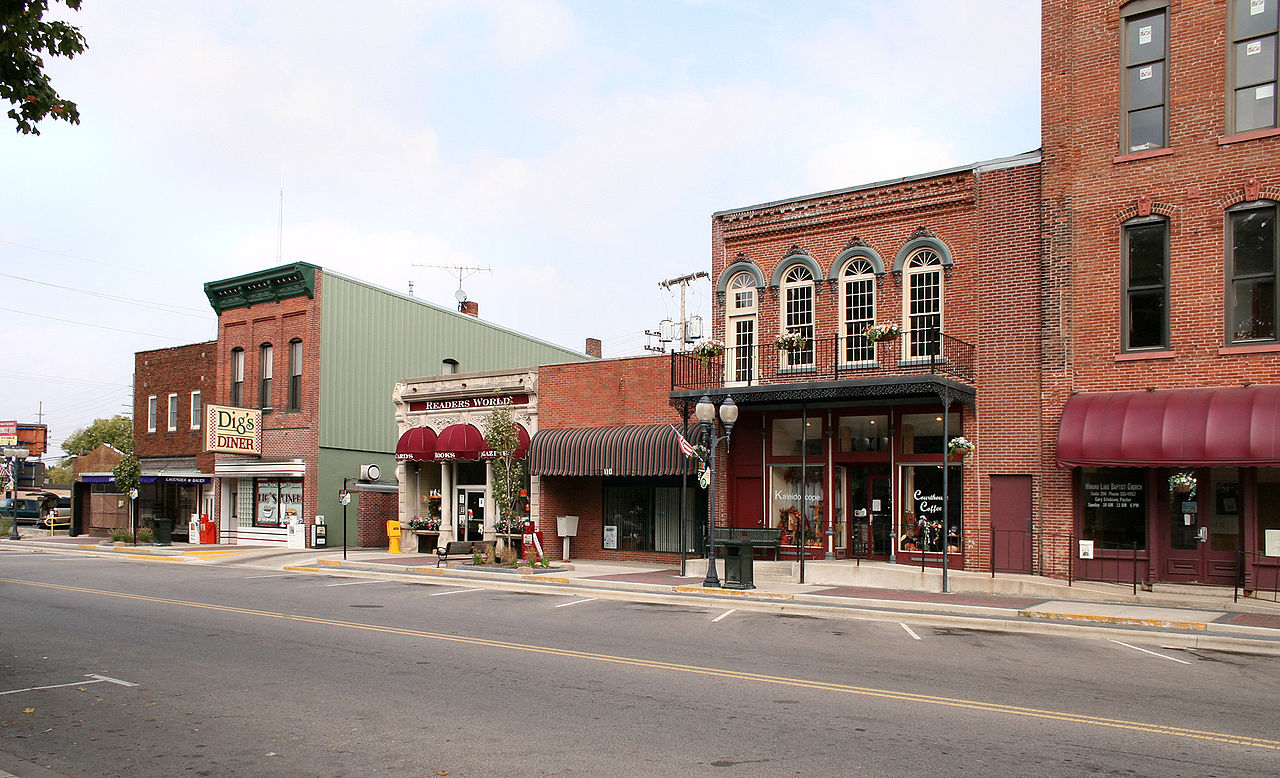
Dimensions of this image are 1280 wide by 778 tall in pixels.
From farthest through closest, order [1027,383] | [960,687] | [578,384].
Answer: [578,384] → [1027,383] → [960,687]

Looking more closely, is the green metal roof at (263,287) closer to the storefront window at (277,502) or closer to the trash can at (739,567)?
the storefront window at (277,502)

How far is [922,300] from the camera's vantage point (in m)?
22.3

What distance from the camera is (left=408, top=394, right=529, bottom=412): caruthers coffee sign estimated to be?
1168 inches

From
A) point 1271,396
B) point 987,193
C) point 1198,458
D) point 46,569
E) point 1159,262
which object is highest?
point 987,193

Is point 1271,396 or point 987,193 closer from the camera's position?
point 1271,396

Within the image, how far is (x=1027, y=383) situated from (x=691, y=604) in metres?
8.86

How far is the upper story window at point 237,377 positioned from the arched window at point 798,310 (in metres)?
24.9

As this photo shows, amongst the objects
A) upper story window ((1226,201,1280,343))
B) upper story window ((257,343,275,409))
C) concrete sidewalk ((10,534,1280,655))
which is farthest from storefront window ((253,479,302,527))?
upper story window ((1226,201,1280,343))

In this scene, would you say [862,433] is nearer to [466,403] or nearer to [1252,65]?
[1252,65]

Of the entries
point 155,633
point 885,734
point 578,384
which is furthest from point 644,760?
point 578,384

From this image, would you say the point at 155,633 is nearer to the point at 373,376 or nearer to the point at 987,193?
the point at 987,193

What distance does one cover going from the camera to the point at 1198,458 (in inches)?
682

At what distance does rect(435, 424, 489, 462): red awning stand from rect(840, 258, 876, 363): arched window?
1188cm

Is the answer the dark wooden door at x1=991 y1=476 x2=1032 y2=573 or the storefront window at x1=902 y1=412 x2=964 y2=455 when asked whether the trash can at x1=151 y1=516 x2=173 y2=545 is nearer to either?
the storefront window at x1=902 y1=412 x2=964 y2=455
